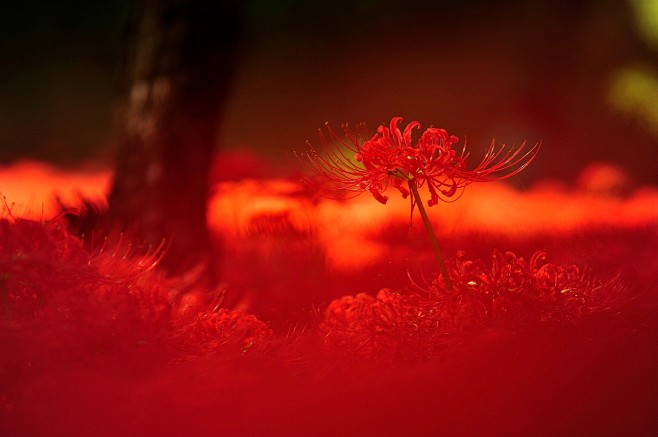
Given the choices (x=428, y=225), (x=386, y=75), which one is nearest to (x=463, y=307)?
(x=428, y=225)

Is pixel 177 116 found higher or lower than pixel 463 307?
higher

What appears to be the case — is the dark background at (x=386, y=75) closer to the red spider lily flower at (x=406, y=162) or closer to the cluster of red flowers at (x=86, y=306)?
the red spider lily flower at (x=406, y=162)

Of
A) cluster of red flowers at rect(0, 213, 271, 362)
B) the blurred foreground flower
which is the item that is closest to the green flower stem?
the blurred foreground flower

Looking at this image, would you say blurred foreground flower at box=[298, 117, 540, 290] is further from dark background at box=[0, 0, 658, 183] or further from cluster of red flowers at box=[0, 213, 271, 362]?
cluster of red flowers at box=[0, 213, 271, 362]

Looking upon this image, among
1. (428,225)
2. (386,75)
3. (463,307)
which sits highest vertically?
(386,75)

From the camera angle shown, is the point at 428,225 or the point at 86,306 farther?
the point at 428,225

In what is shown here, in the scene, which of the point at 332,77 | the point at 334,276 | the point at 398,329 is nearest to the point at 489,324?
the point at 398,329

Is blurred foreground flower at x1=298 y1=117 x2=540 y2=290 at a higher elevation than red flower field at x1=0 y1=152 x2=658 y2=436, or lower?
higher

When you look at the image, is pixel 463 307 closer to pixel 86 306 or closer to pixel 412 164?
pixel 412 164
